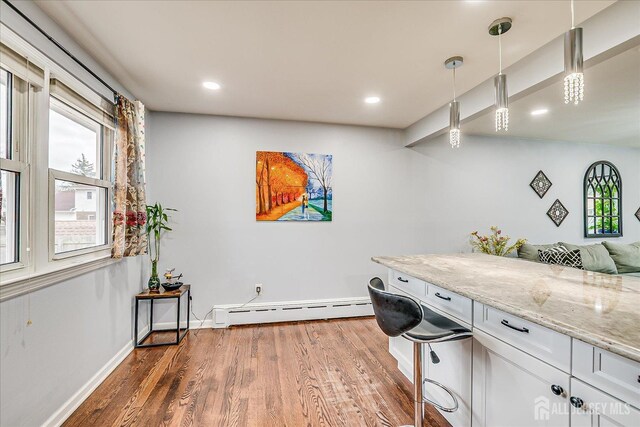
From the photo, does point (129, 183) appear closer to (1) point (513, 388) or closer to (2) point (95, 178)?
(2) point (95, 178)

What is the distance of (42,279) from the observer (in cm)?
164

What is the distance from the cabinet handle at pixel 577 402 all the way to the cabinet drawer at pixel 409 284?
1005 millimetres

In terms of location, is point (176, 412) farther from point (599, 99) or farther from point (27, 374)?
point (599, 99)

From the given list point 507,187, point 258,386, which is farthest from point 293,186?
point 507,187

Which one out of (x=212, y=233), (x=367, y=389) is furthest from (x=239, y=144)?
(x=367, y=389)

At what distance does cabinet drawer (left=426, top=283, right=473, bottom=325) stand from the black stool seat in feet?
0.19

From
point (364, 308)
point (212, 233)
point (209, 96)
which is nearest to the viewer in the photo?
point (209, 96)

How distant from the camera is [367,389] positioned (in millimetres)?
2094

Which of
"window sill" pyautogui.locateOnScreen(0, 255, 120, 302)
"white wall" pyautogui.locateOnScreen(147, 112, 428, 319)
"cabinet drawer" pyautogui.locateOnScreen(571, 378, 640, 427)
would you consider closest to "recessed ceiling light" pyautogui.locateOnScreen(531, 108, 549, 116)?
"white wall" pyautogui.locateOnScreen(147, 112, 428, 319)

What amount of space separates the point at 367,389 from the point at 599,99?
3544 millimetres

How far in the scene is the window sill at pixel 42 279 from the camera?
4.67ft

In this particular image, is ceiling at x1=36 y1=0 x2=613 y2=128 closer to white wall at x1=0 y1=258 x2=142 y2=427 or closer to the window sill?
the window sill

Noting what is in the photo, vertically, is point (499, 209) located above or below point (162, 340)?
above

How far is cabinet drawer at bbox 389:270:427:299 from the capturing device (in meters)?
2.03
